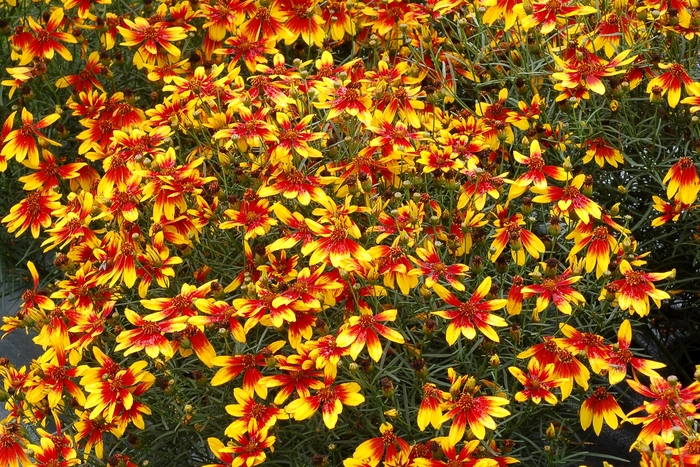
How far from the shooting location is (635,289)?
6.72 feet

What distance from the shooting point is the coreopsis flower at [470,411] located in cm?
184

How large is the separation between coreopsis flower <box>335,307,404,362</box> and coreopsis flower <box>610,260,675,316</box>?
504 mm

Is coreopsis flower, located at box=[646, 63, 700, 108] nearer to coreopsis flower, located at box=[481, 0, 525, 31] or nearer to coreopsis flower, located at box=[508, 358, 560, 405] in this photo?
coreopsis flower, located at box=[481, 0, 525, 31]

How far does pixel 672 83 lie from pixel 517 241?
2.37ft

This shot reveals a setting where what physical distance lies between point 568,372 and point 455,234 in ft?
1.69

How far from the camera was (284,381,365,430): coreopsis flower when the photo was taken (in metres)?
1.89

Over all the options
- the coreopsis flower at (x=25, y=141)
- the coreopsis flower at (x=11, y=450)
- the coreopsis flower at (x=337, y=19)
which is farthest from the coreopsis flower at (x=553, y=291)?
the coreopsis flower at (x=25, y=141)

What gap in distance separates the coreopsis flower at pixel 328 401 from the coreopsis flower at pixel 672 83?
1171mm

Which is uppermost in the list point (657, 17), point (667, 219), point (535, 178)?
point (657, 17)

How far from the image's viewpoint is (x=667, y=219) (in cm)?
244

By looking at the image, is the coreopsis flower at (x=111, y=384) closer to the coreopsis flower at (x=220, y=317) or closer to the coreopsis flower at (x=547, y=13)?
the coreopsis flower at (x=220, y=317)

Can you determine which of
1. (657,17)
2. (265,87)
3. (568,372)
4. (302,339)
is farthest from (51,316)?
(657,17)

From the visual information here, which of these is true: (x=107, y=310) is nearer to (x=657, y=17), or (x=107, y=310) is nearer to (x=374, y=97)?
(x=374, y=97)

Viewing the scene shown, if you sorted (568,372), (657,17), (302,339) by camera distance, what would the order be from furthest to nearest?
(657,17), (302,339), (568,372)
